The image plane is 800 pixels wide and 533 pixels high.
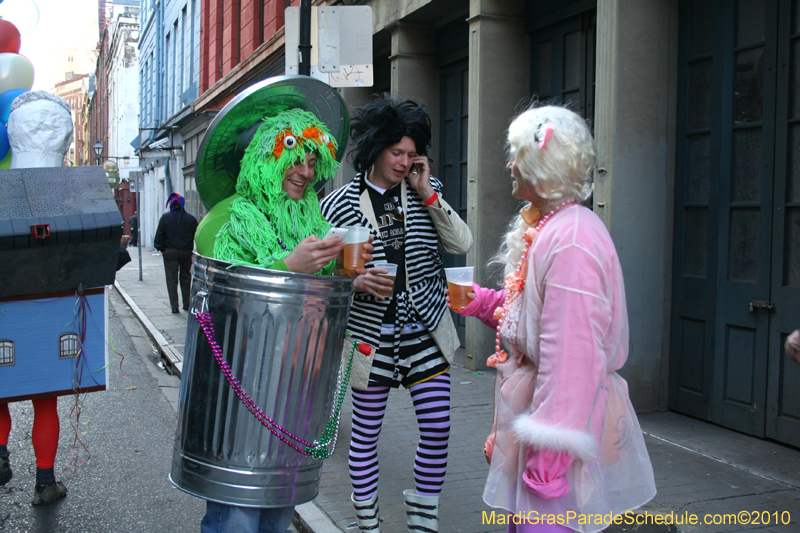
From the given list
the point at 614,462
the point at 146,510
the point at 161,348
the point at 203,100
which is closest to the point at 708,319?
the point at 614,462

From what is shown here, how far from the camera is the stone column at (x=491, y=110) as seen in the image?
22.9 ft

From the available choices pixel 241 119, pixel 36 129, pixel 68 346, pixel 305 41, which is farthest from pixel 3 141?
pixel 241 119

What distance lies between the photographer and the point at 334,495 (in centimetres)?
396

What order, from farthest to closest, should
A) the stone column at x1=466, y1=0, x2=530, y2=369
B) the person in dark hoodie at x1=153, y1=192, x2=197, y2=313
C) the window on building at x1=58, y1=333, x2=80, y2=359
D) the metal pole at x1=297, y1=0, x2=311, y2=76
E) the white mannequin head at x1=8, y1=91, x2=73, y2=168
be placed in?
the person in dark hoodie at x1=153, y1=192, x2=197, y2=313, the stone column at x1=466, y1=0, x2=530, y2=369, the metal pole at x1=297, y1=0, x2=311, y2=76, the white mannequin head at x1=8, y1=91, x2=73, y2=168, the window on building at x1=58, y1=333, x2=80, y2=359

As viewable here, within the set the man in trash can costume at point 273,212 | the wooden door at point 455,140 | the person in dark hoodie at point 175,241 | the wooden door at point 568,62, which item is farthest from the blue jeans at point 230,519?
the person in dark hoodie at point 175,241

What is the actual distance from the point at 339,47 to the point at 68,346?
11.9ft

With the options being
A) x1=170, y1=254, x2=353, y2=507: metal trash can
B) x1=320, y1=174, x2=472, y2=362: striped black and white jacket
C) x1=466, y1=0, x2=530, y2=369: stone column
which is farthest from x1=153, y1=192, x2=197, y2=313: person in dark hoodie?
x1=170, y1=254, x2=353, y2=507: metal trash can

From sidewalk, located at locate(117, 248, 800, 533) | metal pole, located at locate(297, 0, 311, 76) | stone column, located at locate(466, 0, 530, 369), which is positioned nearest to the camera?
sidewalk, located at locate(117, 248, 800, 533)

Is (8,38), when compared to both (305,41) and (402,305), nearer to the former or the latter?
(305,41)

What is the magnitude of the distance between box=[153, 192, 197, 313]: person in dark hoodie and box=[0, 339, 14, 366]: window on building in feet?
28.9

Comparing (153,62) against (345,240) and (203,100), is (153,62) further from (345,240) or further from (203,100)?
(345,240)

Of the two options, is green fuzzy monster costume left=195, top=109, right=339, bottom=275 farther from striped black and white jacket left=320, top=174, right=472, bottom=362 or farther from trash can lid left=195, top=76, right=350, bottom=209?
striped black and white jacket left=320, top=174, right=472, bottom=362

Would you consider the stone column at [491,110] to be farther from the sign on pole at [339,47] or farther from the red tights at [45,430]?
A: the red tights at [45,430]

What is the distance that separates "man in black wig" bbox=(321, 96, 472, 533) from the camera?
2.94 meters
